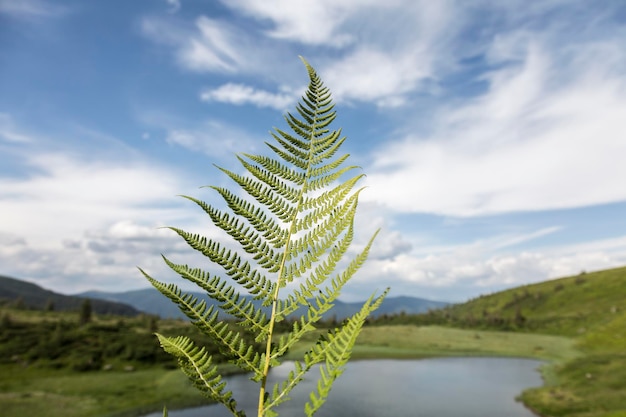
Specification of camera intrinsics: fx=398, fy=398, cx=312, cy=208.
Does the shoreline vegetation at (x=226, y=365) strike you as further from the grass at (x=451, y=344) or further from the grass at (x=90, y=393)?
the grass at (x=451, y=344)

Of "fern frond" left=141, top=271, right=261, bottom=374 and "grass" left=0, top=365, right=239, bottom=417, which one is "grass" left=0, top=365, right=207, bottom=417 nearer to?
"grass" left=0, top=365, right=239, bottom=417

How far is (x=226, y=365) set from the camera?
73.8m

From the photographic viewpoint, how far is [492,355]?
78.9 meters

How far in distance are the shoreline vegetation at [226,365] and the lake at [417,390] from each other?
309 centimetres

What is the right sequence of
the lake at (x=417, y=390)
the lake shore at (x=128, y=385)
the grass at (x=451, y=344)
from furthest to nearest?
the grass at (x=451, y=344) < the lake at (x=417, y=390) < the lake shore at (x=128, y=385)

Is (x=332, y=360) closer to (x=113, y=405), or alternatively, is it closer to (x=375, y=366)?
(x=113, y=405)

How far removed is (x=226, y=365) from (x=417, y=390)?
121ft

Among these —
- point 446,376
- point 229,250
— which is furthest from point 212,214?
point 446,376

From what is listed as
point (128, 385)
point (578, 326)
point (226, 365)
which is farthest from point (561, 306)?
point (128, 385)

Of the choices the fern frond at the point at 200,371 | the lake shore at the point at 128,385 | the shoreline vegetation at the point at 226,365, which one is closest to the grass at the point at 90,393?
the lake shore at the point at 128,385

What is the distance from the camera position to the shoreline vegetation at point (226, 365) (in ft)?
136

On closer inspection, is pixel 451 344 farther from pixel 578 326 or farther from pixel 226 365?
pixel 226 365

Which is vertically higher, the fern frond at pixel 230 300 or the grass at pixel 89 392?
the fern frond at pixel 230 300

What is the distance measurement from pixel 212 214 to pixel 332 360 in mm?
972
